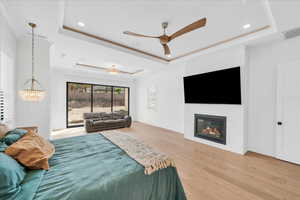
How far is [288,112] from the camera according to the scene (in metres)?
2.71

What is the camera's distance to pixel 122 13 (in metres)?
2.21

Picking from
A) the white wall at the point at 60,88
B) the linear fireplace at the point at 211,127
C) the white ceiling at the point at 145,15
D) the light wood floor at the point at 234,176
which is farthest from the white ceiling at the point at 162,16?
the white wall at the point at 60,88

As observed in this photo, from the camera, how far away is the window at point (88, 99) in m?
6.16

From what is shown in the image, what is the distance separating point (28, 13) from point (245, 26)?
4.00m

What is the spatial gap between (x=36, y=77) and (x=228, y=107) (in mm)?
4851

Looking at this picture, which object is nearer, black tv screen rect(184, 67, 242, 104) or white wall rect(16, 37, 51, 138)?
white wall rect(16, 37, 51, 138)

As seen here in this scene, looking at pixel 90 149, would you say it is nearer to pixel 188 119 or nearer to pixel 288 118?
pixel 188 119

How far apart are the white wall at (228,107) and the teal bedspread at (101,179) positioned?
2514 mm

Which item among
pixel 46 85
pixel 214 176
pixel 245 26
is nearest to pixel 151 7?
pixel 245 26

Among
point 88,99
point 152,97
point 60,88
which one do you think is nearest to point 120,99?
point 88,99

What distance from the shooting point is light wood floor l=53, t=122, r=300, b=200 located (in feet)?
5.94

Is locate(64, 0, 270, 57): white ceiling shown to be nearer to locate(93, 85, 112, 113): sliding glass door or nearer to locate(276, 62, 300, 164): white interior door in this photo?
locate(276, 62, 300, 164): white interior door

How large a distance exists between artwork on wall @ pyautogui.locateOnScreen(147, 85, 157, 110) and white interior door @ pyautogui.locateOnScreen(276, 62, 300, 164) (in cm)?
448

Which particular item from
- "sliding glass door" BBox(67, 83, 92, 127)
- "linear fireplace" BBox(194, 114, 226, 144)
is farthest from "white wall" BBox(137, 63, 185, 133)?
"sliding glass door" BBox(67, 83, 92, 127)
